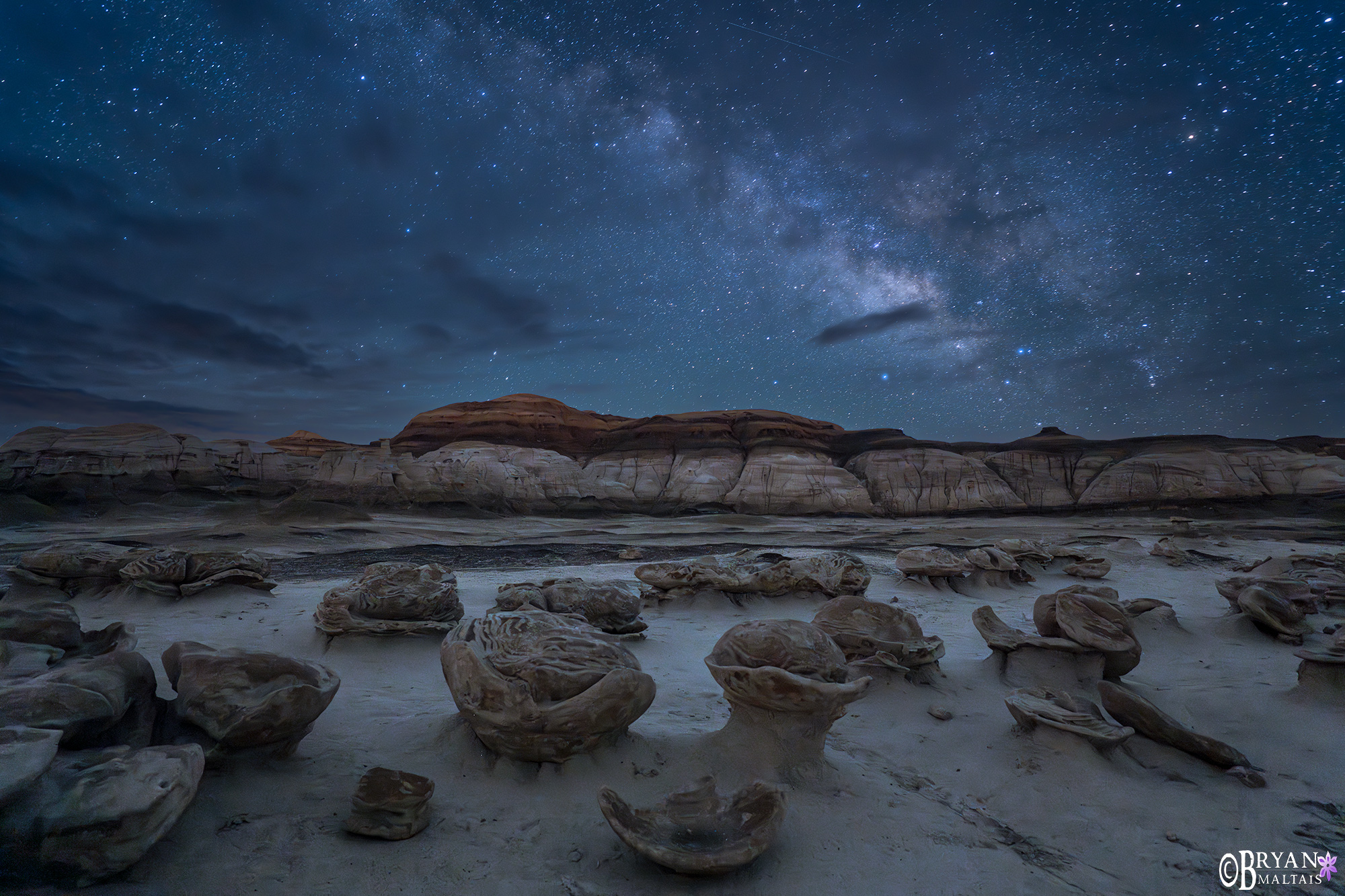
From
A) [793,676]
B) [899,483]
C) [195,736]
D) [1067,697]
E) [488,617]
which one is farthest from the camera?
[899,483]

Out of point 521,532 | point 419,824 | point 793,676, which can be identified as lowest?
point 521,532

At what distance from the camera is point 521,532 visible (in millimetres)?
18328

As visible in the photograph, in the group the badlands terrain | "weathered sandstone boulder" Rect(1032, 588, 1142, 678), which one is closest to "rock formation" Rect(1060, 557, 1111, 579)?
the badlands terrain

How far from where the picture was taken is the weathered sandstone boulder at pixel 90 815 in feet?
5.07

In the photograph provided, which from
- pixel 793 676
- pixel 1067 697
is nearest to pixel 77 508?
pixel 793 676

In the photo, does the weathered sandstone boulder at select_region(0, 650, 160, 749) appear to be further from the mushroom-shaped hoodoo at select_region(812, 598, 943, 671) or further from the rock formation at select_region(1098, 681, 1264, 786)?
the rock formation at select_region(1098, 681, 1264, 786)

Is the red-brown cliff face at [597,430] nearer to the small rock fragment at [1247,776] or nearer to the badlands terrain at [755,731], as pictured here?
the badlands terrain at [755,731]

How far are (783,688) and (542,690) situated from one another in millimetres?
1154

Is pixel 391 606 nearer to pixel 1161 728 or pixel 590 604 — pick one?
pixel 590 604

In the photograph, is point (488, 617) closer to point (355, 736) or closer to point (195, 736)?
point (355, 736)

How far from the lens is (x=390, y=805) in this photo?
2.08 m

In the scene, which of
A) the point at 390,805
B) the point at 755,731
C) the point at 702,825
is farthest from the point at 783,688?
the point at 390,805

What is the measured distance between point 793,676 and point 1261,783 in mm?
2544

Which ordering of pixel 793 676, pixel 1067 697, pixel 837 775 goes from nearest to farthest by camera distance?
pixel 793 676, pixel 837 775, pixel 1067 697
